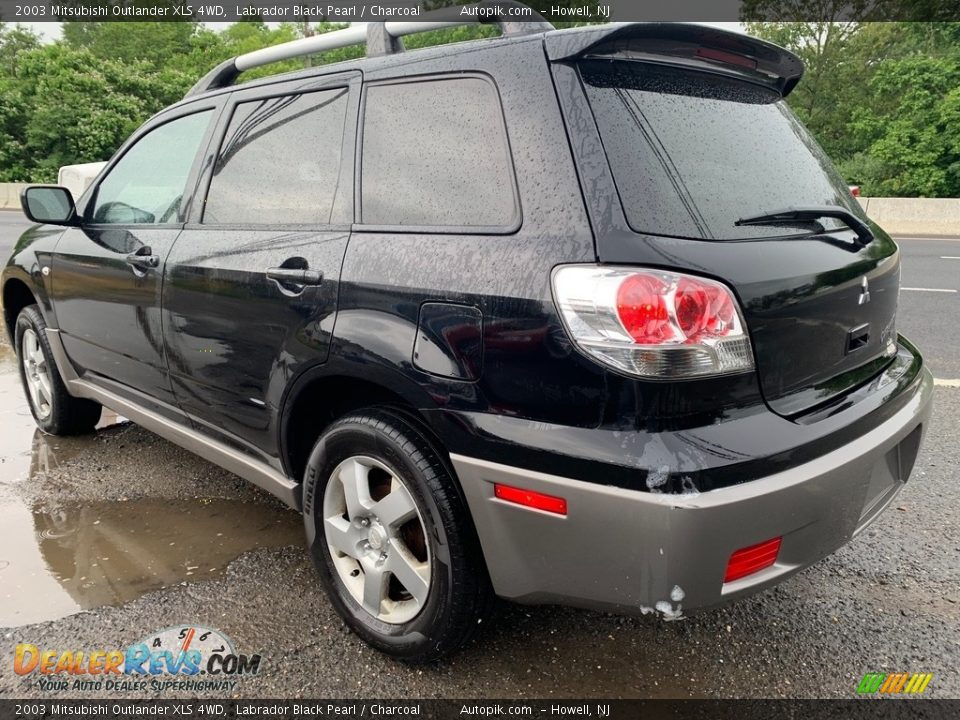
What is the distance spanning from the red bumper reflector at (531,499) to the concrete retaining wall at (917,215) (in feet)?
55.8

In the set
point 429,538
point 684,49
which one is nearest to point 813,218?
point 684,49

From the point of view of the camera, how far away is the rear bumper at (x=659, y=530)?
160cm

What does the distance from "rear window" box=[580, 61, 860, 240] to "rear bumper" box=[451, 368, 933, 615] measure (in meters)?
0.63

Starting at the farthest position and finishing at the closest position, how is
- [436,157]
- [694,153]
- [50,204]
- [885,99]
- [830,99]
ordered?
[830,99] < [885,99] < [50,204] < [436,157] < [694,153]

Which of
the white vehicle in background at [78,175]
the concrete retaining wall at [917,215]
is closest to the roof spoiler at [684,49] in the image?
the white vehicle in background at [78,175]

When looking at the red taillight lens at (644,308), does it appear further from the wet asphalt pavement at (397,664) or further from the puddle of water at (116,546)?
the puddle of water at (116,546)

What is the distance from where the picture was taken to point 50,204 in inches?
135

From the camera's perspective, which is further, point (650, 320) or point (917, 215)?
point (917, 215)

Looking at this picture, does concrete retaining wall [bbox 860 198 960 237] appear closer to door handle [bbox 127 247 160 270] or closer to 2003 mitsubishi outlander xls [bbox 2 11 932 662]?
2003 mitsubishi outlander xls [bbox 2 11 932 662]

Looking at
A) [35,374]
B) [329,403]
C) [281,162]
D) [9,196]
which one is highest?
[281,162]

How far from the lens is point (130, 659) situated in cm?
225

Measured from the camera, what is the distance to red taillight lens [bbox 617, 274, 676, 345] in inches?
64.6

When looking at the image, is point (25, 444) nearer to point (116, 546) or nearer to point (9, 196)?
point (116, 546)

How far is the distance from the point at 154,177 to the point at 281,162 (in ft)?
3.31
